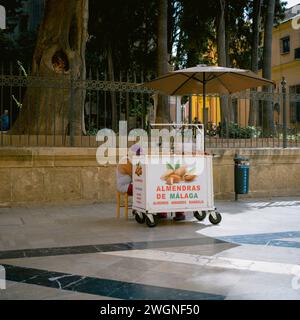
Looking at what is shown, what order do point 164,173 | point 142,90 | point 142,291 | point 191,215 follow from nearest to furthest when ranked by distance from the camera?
point 142,291, point 164,173, point 191,215, point 142,90

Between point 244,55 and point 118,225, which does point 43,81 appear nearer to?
point 118,225

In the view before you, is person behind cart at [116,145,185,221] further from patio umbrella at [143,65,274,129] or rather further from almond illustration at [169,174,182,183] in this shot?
patio umbrella at [143,65,274,129]

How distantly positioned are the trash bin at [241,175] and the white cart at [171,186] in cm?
321

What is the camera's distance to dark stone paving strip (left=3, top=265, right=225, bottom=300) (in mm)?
4086

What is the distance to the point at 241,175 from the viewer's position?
11.2 meters

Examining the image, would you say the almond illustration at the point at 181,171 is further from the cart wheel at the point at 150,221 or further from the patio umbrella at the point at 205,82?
the patio umbrella at the point at 205,82

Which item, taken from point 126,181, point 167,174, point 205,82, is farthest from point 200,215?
point 205,82

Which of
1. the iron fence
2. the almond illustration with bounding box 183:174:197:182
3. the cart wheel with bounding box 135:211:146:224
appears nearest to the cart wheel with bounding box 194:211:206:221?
the almond illustration with bounding box 183:174:197:182

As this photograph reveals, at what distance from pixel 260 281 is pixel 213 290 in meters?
0.56

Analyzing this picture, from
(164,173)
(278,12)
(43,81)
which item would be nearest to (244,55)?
(278,12)

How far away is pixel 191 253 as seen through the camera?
583cm

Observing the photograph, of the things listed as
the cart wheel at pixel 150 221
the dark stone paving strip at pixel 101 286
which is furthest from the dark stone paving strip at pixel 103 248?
the cart wheel at pixel 150 221

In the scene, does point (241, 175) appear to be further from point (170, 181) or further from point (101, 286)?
point (101, 286)

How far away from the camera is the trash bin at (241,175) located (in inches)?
441
